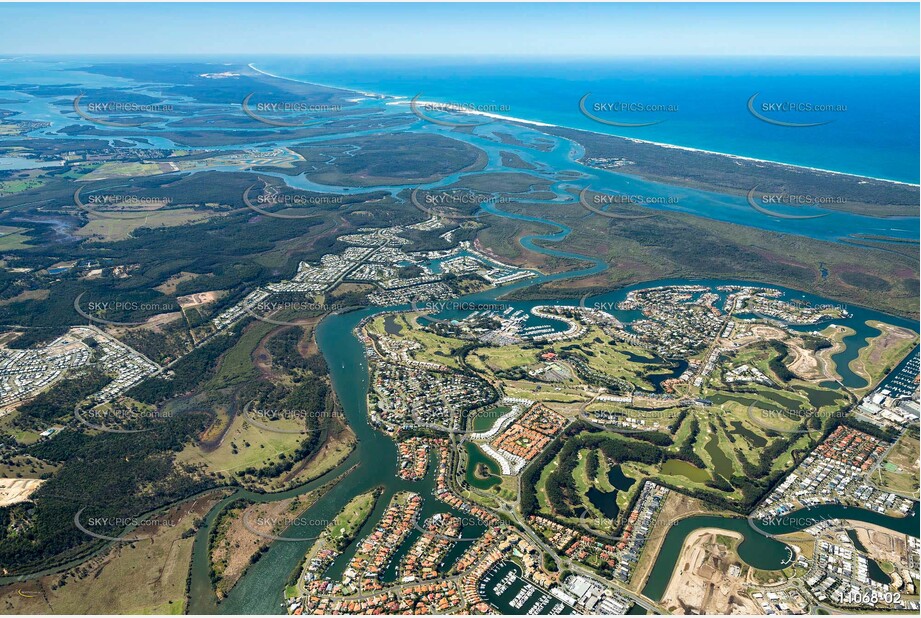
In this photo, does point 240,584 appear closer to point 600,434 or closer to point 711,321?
point 600,434

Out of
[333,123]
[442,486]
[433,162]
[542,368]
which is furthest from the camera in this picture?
[333,123]

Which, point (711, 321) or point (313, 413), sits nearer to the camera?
point (313, 413)

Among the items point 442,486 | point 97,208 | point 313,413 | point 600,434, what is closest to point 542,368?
point 600,434

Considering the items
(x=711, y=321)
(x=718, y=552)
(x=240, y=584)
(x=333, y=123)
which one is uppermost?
(x=333, y=123)

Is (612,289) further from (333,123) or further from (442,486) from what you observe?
(333,123)

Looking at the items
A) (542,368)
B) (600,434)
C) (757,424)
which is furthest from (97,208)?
(757,424)

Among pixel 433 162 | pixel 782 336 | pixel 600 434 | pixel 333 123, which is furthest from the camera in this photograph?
pixel 333 123

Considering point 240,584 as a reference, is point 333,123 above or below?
above

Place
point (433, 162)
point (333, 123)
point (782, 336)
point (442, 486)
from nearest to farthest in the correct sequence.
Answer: point (442, 486), point (782, 336), point (433, 162), point (333, 123)

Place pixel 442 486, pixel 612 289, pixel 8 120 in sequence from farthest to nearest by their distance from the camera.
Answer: pixel 8 120
pixel 612 289
pixel 442 486
